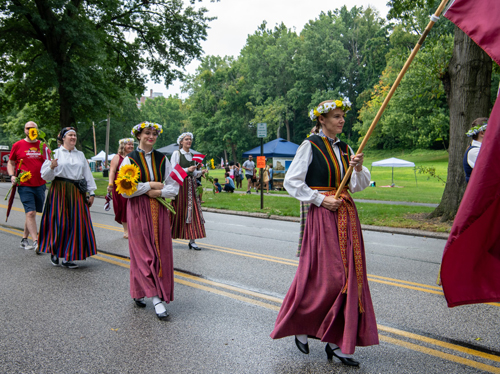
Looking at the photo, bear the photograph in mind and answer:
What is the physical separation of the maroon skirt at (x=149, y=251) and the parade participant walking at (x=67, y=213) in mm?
2059

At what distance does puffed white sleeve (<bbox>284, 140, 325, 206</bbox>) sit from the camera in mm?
3535

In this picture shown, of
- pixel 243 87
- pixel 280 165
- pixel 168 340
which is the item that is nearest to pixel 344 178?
pixel 168 340

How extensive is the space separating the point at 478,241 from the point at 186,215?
6.12 metres

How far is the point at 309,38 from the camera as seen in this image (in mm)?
71625

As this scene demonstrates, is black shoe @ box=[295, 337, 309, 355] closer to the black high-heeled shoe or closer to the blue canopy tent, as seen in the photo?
the black high-heeled shoe

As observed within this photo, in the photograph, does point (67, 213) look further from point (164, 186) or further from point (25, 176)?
point (164, 186)

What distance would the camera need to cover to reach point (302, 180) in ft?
11.9

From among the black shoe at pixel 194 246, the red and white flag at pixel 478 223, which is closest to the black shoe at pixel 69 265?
the black shoe at pixel 194 246

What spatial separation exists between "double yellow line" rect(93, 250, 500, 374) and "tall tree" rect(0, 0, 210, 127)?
1764 cm

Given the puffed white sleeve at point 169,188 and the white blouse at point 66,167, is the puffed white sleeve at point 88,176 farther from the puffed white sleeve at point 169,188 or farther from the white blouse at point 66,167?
the puffed white sleeve at point 169,188

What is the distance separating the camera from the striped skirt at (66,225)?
654 centimetres

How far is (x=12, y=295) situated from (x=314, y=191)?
3.92 metres

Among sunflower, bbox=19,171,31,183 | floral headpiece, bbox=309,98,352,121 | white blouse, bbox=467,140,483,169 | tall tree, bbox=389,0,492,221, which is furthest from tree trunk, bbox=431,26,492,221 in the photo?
sunflower, bbox=19,171,31,183

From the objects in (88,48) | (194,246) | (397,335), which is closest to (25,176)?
(194,246)
